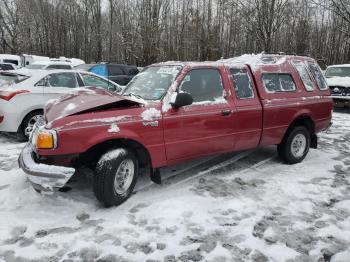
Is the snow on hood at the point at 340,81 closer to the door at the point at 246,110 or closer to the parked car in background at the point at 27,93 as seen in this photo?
the door at the point at 246,110

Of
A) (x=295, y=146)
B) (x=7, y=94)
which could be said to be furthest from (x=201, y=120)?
(x=7, y=94)

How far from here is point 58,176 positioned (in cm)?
409

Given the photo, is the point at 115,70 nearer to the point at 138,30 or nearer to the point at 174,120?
the point at 174,120

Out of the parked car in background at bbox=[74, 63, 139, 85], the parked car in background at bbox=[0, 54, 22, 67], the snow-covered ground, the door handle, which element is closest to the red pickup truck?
Answer: the door handle

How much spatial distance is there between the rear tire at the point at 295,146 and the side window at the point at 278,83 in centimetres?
76

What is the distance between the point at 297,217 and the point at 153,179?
195cm

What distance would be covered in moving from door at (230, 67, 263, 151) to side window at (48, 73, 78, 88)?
4.36 metres

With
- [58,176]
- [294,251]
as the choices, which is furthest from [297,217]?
[58,176]

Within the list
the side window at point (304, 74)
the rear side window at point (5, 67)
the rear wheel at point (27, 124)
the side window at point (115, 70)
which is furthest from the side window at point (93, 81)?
the rear side window at point (5, 67)

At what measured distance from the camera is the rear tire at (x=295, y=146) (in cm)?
668

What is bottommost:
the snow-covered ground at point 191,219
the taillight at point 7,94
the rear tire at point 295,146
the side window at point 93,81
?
the snow-covered ground at point 191,219

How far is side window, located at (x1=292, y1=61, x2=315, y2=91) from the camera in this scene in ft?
22.6

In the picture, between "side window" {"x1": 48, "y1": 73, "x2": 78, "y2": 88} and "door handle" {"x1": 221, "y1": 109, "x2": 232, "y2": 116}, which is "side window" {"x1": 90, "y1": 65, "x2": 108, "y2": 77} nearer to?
"side window" {"x1": 48, "y1": 73, "x2": 78, "y2": 88}

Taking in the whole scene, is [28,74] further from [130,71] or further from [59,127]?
[130,71]
